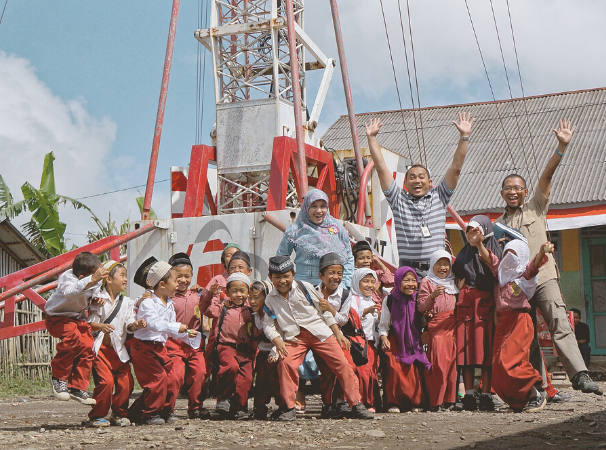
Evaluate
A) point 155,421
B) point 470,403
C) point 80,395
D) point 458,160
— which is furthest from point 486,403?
point 80,395

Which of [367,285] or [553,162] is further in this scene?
[367,285]

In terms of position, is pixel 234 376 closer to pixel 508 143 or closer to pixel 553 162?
pixel 553 162

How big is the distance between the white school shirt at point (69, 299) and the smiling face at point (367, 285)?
7.22ft

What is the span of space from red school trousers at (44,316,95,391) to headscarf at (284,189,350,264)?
1922 mm

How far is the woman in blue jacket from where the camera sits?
265 inches

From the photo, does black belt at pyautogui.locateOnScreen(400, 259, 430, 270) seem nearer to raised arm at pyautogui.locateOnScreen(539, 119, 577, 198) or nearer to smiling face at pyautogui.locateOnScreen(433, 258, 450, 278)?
smiling face at pyautogui.locateOnScreen(433, 258, 450, 278)

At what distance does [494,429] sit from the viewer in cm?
481

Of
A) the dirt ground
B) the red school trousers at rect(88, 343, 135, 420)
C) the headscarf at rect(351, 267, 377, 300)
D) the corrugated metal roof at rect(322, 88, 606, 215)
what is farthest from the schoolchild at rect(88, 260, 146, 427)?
the corrugated metal roof at rect(322, 88, 606, 215)

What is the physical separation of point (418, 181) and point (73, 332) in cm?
300

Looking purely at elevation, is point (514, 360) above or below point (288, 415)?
A: above

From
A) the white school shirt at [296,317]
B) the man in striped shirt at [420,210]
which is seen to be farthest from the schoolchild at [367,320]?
the white school shirt at [296,317]

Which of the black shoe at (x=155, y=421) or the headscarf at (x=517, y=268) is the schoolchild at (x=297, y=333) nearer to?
the black shoe at (x=155, y=421)

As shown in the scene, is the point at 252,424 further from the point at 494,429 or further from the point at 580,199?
the point at 580,199

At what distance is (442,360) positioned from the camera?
6.43m
